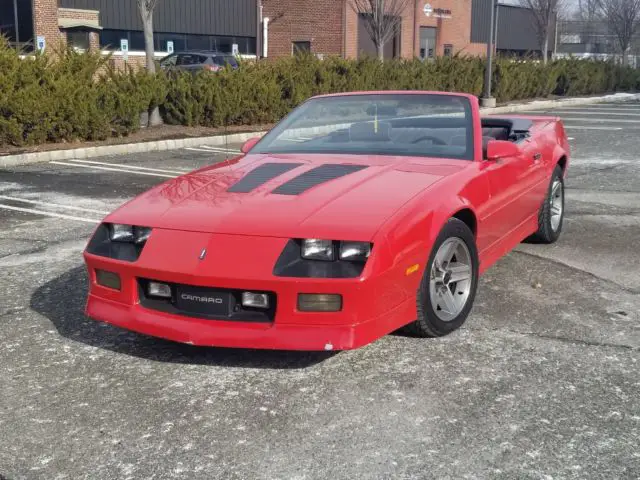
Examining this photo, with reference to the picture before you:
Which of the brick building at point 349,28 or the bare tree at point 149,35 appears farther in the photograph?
the brick building at point 349,28

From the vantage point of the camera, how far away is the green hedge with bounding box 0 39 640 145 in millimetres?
13875

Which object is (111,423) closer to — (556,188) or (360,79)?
(556,188)

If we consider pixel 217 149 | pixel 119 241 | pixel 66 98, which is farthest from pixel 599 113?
pixel 119 241

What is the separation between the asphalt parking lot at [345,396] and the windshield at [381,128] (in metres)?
1.04

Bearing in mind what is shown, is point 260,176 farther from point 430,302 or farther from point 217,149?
point 217,149

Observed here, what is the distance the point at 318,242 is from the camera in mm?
3619

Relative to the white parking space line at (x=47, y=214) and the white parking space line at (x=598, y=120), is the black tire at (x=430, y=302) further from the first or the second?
the white parking space line at (x=598, y=120)

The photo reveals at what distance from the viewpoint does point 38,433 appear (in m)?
3.22

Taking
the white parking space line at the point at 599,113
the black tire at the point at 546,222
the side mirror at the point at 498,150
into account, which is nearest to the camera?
the side mirror at the point at 498,150

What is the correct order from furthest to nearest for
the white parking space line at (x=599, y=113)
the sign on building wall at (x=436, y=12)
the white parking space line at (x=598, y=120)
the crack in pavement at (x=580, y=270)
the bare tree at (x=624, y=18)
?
the bare tree at (x=624, y=18)
the sign on building wall at (x=436, y=12)
the white parking space line at (x=599, y=113)
the white parking space line at (x=598, y=120)
the crack in pavement at (x=580, y=270)

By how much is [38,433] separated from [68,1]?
35859 mm

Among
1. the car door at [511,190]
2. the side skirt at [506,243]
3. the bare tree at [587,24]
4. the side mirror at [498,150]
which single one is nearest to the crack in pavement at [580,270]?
the side skirt at [506,243]

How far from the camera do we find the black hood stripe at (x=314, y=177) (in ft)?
13.7

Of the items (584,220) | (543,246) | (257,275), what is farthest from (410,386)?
(584,220)
